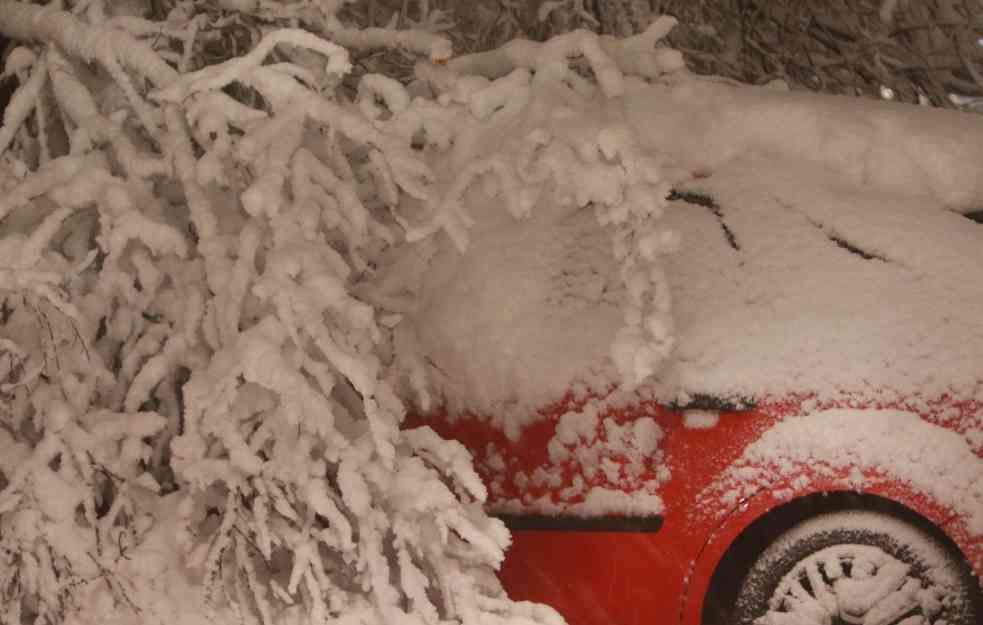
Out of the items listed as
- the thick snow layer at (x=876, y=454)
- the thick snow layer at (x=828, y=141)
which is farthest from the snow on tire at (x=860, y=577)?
the thick snow layer at (x=828, y=141)

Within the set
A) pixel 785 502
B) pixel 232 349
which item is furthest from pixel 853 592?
pixel 232 349

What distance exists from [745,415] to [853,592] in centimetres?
53

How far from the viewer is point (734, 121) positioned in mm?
3111

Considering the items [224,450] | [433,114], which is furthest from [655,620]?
[433,114]

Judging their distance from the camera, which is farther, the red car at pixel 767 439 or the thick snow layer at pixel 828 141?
the thick snow layer at pixel 828 141

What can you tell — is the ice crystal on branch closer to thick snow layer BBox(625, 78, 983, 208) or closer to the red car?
the red car

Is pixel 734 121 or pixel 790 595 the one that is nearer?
pixel 790 595

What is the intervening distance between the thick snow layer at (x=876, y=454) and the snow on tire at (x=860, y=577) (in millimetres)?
120

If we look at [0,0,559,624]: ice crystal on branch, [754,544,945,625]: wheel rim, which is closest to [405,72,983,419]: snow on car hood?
[0,0,559,624]: ice crystal on branch

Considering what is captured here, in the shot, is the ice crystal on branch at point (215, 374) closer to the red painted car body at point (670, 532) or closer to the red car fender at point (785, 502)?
the red painted car body at point (670, 532)

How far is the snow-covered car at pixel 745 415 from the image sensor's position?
2.80 meters

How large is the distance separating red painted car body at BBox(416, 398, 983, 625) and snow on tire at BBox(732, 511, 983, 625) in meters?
0.07

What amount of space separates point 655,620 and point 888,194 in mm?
1291

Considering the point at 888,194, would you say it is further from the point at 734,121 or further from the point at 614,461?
the point at 614,461
